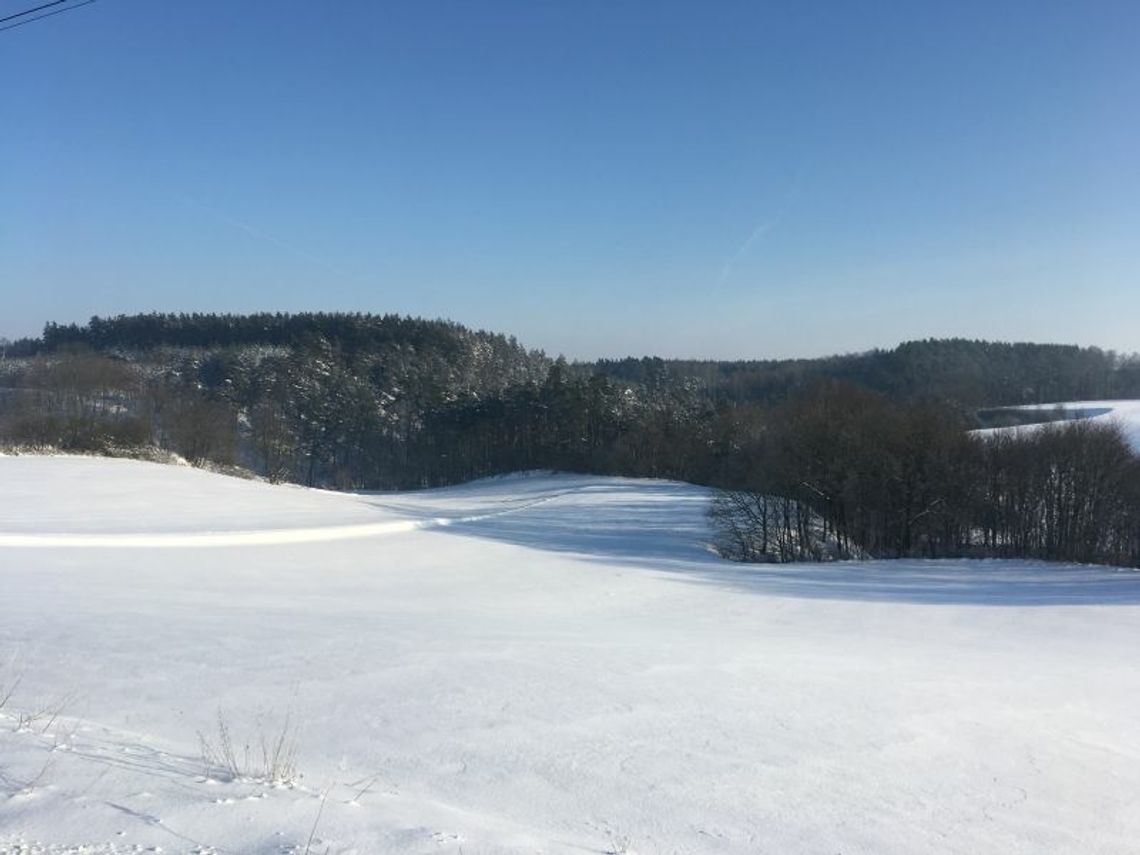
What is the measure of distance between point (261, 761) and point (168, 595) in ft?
33.2

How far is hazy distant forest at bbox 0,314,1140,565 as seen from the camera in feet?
130

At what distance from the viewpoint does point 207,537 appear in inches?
960

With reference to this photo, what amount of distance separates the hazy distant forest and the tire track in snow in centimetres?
1710

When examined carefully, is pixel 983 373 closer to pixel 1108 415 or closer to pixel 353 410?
pixel 1108 415

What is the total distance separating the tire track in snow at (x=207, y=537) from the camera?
20.8 metres

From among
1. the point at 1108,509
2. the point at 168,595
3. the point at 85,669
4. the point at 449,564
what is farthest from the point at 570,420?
the point at 85,669

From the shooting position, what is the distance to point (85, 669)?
7.74 metres

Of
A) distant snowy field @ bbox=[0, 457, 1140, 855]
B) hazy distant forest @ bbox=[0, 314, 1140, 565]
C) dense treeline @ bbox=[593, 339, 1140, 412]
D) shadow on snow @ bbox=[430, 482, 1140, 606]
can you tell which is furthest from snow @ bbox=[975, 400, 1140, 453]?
distant snowy field @ bbox=[0, 457, 1140, 855]

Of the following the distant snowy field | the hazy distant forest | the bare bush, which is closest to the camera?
the distant snowy field

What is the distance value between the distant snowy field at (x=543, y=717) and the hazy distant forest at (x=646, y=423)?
21691mm

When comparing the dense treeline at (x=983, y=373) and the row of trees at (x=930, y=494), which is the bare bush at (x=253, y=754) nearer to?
the row of trees at (x=930, y=494)

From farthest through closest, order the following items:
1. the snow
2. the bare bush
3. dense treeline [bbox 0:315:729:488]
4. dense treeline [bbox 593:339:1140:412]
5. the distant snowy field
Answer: dense treeline [bbox 593:339:1140:412] < dense treeline [bbox 0:315:729:488] < the snow < the bare bush < the distant snowy field

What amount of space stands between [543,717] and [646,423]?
78242mm

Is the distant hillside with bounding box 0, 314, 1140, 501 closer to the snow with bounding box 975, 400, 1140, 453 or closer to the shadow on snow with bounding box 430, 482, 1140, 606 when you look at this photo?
the snow with bounding box 975, 400, 1140, 453
